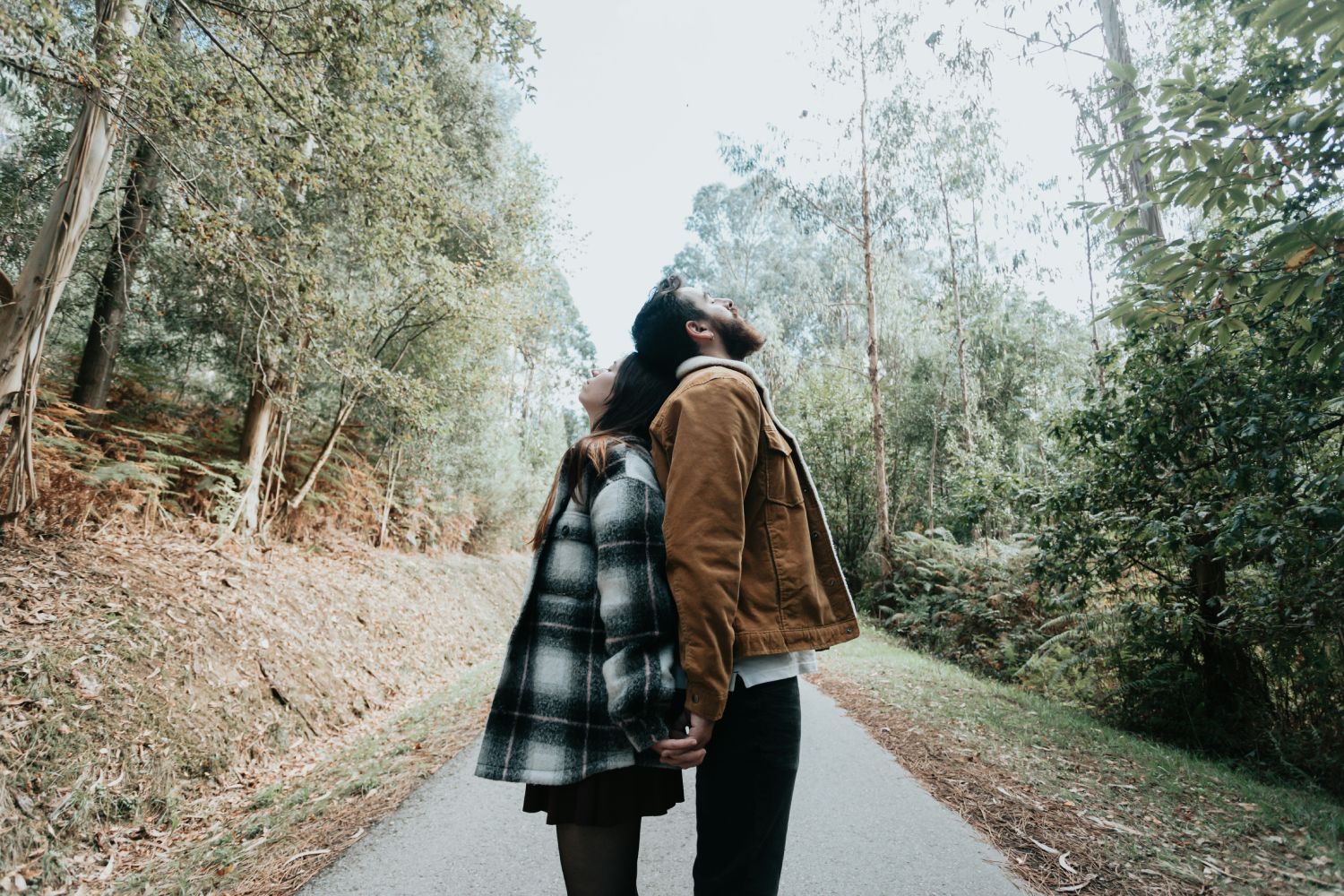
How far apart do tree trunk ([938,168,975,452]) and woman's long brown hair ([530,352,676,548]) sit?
1625 centimetres

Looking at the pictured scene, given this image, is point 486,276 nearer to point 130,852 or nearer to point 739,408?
point 130,852

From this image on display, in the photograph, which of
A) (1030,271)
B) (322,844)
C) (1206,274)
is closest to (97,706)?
(322,844)

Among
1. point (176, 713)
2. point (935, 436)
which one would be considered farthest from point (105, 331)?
point (935, 436)

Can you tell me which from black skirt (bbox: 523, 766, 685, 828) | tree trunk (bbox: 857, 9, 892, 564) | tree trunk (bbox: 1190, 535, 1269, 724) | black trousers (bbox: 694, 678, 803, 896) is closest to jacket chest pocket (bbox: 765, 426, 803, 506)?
black trousers (bbox: 694, 678, 803, 896)

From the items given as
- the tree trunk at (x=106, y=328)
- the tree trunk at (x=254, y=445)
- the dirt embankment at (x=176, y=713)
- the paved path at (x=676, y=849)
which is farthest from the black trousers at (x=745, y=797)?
the tree trunk at (x=106, y=328)

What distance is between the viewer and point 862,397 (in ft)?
55.4

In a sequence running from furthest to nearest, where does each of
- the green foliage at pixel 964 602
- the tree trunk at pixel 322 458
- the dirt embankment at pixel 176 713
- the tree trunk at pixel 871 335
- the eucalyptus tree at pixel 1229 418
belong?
1. the tree trunk at pixel 871 335
2. the green foliage at pixel 964 602
3. the tree trunk at pixel 322 458
4. the dirt embankment at pixel 176 713
5. the eucalyptus tree at pixel 1229 418

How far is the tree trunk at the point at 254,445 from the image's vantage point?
Result: 8102mm

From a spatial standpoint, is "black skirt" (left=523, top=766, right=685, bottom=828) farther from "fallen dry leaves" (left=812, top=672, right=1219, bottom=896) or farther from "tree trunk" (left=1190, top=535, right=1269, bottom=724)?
"tree trunk" (left=1190, top=535, right=1269, bottom=724)

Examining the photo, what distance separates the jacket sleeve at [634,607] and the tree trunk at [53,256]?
490 cm

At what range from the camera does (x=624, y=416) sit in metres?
1.90

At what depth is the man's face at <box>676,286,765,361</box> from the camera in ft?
6.26

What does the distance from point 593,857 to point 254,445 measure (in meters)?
8.74

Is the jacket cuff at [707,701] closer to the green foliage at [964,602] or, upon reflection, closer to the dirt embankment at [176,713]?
the dirt embankment at [176,713]
